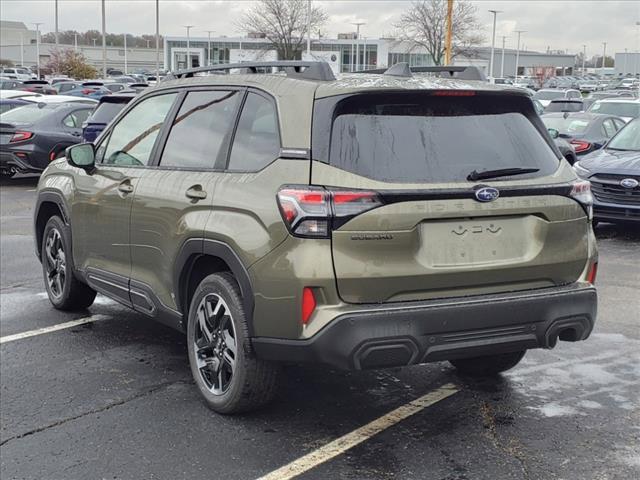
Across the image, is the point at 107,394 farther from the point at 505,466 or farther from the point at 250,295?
Answer: the point at 505,466

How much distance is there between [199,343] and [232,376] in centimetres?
38

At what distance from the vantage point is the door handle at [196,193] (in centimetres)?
446

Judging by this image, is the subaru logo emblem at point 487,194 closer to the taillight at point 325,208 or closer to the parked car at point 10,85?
the taillight at point 325,208

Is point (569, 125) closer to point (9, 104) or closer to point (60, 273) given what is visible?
point (60, 273)

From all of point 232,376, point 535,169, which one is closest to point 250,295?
point 232,376

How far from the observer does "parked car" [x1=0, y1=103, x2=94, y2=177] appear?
1576 centimetres

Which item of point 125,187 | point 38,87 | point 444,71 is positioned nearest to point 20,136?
point 125,187

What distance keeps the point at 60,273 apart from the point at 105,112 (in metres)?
9.01

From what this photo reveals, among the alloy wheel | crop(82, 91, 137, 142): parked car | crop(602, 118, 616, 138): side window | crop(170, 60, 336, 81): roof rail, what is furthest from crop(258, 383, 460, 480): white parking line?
crop(82, 91, 137, 142): parked car

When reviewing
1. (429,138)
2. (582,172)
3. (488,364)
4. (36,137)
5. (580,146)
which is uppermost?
(429,138)

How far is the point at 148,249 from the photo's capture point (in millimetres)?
5004

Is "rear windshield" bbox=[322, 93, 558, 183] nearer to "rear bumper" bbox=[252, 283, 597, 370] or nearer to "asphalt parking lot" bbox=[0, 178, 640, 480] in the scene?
"rear bumper" bbox=[252, 283, 597, 370]

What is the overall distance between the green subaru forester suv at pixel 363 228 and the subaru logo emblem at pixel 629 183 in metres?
6.32

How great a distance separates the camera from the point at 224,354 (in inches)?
174
